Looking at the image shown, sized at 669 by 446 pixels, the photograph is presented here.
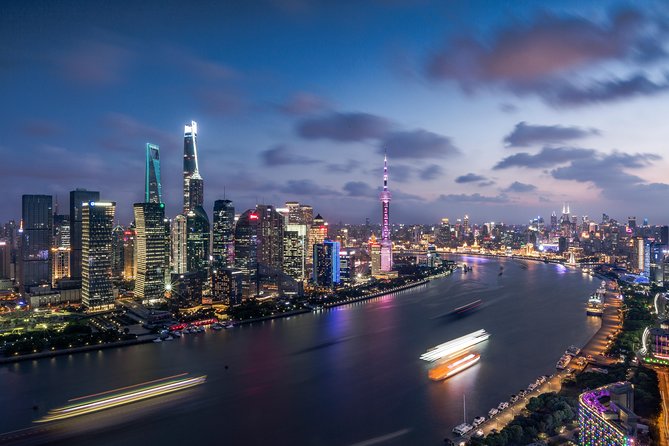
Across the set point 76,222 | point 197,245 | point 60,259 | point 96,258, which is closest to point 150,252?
point 96,258

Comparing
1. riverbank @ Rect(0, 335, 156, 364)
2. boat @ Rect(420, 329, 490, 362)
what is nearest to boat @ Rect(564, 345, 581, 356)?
boat @ Rect(420, 329, 490, 362)

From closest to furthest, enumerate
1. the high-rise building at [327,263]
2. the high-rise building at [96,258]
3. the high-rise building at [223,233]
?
the high-rise building at [96,258] < the high-rise building at [327,263] < the high-rise building at [223,233]

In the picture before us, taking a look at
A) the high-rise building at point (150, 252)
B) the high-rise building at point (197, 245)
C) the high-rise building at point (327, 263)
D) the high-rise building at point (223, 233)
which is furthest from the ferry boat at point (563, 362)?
the high-rise building at point (197, 245)

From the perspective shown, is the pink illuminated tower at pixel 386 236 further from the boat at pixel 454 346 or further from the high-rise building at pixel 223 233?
the boat at pixel 454 346

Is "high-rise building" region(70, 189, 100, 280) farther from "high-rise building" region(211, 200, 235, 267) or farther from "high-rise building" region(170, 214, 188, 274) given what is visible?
"high-rise building" region(211, 200, 235, 267)

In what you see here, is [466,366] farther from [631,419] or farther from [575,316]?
[575,316]
